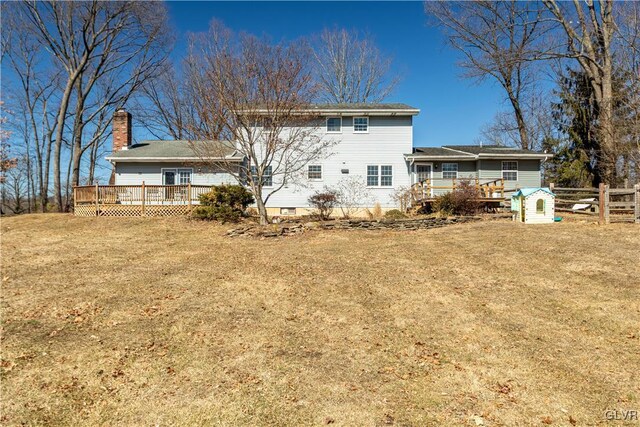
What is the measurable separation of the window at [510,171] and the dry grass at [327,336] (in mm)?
11144

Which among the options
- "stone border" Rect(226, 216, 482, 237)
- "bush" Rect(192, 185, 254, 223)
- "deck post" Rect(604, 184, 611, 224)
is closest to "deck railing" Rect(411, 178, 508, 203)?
"stone border" Rect(226, 216, 482, 237)

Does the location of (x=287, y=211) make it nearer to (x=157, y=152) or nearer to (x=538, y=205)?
(x=157, y=152)

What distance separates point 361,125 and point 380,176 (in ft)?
10.1

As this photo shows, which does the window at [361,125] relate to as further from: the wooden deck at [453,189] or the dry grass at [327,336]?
the dry grass at [327,336]

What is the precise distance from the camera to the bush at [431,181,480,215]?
16766 mm

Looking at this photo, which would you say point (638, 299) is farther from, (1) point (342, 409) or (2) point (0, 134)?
(2) point (0, 134)

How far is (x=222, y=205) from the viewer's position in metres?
16.6

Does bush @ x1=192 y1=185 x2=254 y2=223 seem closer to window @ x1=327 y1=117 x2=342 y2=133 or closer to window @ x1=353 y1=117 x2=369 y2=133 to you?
window @ x1=327 y1=117 x2=342 y2=133

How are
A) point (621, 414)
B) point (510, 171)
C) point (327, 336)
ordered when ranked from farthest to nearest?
point (510, 171)
point (327, 336)
point (621, 414)

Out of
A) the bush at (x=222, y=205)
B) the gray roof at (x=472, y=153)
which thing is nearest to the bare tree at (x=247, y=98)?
the bush at (x=222, y=205)

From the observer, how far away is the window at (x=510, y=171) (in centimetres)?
2177

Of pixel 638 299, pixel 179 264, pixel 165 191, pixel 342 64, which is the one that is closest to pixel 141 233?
pixel 165 191

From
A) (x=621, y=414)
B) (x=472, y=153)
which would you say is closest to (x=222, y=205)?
(x=472, y=153)

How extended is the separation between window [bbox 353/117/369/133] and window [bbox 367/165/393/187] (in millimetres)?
2212
